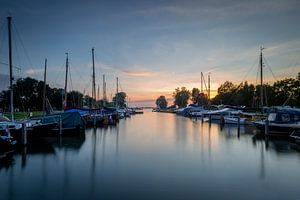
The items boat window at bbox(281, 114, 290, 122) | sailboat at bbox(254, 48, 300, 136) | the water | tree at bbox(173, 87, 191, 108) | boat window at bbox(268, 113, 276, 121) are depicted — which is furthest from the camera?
tree at bbox(173, 87, 191, 108)

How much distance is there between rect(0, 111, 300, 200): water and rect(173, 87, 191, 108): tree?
13782 centimetres

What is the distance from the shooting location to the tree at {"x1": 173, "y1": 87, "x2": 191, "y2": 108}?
534ft

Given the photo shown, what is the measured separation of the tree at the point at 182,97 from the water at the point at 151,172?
138m

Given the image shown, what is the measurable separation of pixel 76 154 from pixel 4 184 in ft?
27.2

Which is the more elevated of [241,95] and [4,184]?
[241,95]

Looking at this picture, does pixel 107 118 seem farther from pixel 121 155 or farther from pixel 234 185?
pixel 234 185

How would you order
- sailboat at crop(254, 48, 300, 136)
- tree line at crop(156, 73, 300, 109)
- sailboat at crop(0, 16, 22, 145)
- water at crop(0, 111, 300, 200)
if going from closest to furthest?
water at crop(0, 111, 300, 200) < sailboat at crop(0, 16, 22, 145) < sailboat at crop(254, 48, 300, 136) < tree line at crop(156, 73, 300, 109)

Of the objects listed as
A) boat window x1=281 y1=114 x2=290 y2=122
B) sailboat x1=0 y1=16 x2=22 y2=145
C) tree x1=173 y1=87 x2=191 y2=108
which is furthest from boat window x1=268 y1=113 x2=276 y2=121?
tree x1=173 y1=87 x2=191 y2=108

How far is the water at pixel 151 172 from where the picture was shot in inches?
480

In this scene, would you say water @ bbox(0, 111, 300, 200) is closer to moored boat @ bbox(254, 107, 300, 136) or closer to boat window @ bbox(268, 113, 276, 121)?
moored boat @ bbox(254, 107, 300, 136)

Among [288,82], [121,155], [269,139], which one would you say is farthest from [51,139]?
[288,82]

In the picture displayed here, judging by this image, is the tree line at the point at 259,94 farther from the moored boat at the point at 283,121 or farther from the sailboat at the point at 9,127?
the sailboat at the point at 9,127

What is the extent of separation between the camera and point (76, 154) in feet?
70.9

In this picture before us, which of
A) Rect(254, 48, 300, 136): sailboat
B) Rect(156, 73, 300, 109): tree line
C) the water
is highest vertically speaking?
Rect(156, 73, 300, 109): tree line
